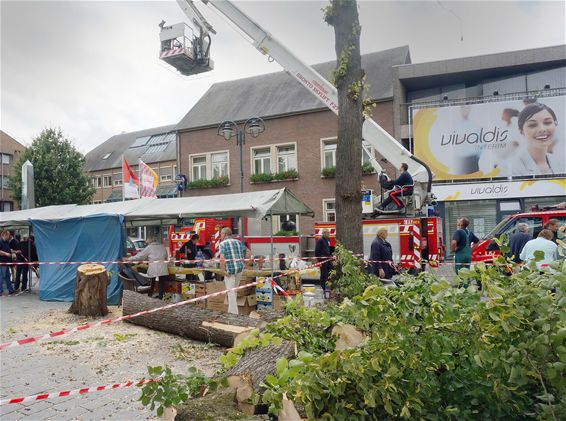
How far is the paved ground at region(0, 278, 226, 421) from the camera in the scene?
4.07 meters

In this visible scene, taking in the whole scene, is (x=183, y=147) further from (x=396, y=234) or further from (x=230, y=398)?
(x=230, y=398)

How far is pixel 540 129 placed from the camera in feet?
60.0

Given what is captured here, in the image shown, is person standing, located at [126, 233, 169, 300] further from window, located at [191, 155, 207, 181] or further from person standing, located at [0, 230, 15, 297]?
window, located at [191, 155, 207, 181]

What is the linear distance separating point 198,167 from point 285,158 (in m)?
5.82

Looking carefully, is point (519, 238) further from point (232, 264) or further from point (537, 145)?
point (537, 145)

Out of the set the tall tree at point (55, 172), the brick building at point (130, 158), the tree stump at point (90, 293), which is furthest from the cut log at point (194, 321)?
the brick building at point (130, 158)

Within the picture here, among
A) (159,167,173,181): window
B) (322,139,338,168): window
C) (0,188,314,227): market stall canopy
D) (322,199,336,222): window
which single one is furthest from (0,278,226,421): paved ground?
(159,167,173,181): window

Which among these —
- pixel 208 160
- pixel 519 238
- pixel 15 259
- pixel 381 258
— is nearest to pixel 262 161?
pixel 208 160

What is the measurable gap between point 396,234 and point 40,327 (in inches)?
317

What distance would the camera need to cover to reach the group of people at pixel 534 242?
21.5 feet

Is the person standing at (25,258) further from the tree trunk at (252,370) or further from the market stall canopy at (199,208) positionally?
the tree trunk at (252,370)

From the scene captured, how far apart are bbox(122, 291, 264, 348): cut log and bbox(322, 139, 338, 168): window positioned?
50.7 ft

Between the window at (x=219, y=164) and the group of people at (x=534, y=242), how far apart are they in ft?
58.2

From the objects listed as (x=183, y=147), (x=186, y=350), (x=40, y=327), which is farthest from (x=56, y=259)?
(x=183, y=147)
